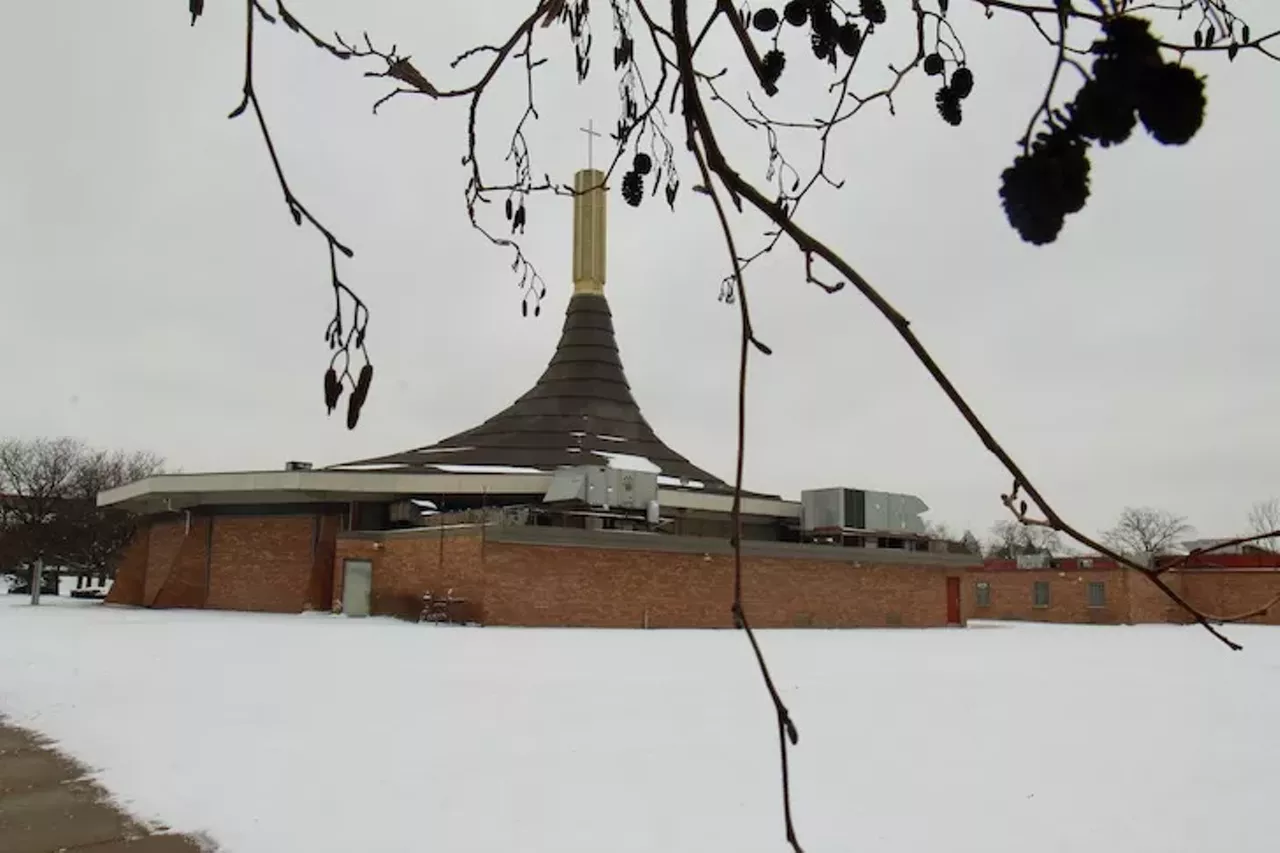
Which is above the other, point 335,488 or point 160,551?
point 335,488

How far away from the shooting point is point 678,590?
29281 millimetres

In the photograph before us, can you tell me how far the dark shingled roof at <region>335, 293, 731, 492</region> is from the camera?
36.5 metres

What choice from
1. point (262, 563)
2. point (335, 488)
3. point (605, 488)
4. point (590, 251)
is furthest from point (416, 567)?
point (590, 251)

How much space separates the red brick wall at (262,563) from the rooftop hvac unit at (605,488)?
8.83 meters


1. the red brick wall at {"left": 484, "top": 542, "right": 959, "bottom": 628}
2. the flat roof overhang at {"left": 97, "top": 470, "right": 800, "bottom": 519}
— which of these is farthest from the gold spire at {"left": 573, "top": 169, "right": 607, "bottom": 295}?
the red brick wall at {"left": 484, "top": 542, "right": 959, "bottom": 628}

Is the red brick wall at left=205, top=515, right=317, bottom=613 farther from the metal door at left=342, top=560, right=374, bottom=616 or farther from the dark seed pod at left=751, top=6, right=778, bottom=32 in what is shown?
the dark seed pod at left=751, top=6, right=778, bottom=32

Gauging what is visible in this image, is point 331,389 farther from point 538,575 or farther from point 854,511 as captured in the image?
point 854,511

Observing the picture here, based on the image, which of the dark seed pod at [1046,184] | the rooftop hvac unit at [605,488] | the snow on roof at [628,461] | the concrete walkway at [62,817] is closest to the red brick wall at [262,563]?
the rooftop hvac unit at [605,488]

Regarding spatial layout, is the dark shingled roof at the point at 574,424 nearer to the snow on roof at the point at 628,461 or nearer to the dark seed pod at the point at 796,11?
the snow on roof at the point at 628,461

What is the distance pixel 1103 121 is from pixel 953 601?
40.5 m

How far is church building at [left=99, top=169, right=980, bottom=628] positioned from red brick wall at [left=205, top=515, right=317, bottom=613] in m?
0.06

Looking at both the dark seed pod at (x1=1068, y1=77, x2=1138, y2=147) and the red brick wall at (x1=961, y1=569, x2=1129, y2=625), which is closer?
the dark seed pod at (x1=1068, y1=77, x2=1138, y2=147)

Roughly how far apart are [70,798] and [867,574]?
101 feet

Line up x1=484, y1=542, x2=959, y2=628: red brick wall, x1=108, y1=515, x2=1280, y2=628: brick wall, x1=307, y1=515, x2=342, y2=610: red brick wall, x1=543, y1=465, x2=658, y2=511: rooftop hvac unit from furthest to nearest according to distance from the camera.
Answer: x1=307, y1=515, x2=342, y2=610: red brick wall < x1=543, y1=465, x2=658, y2=511: rooftop hvac unit < x1=108, y1=515, x2=1280, y2=628: brick wall < x1=484, y1=542, x2=959, y2=628: red brick wall
